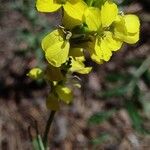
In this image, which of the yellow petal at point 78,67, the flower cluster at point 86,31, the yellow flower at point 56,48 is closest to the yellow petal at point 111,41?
the flower cluster at point 86,31

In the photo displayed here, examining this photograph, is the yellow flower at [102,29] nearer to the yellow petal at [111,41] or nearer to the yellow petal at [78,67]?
the yellow petal at [111,41]

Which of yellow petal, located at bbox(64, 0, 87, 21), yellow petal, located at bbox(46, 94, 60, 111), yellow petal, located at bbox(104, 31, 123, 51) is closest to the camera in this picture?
yellow petal, located at bbox(64, 0, 87, 21)

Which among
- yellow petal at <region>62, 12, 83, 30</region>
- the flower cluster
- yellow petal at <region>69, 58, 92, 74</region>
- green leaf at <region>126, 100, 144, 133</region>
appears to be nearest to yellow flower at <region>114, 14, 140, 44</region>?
the flower cluster

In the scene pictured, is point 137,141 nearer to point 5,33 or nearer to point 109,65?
point 109,65

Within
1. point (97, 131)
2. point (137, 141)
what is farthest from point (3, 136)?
point (137, 141)

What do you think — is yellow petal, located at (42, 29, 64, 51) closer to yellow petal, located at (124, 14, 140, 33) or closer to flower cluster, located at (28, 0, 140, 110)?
flower cluster, located at (28, 0, 140, 110)

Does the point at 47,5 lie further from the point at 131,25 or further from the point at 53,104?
the point at 53,104

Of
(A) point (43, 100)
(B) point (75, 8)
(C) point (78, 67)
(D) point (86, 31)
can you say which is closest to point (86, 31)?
(D) point (86, 31)
